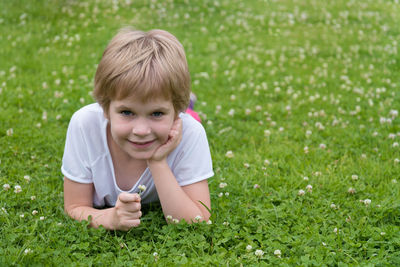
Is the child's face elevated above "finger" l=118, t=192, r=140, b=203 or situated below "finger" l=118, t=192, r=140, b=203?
above

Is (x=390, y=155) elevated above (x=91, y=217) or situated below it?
below

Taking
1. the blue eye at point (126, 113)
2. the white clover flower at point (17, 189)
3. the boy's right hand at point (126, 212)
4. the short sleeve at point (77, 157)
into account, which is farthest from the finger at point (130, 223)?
the white clover flower at point (17, 189)

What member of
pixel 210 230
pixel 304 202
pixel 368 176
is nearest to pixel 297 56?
pixel 368 176

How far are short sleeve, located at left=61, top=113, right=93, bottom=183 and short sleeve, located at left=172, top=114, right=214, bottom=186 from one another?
700 mm

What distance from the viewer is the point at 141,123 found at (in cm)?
335

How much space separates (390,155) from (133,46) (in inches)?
137

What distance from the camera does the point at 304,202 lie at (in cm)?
437

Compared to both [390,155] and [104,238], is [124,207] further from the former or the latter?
[390,155]

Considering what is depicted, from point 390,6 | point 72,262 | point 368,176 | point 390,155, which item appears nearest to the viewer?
point 72,262

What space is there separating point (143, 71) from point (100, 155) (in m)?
0.86

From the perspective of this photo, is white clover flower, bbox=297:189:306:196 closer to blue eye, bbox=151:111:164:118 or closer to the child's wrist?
the child's wrist

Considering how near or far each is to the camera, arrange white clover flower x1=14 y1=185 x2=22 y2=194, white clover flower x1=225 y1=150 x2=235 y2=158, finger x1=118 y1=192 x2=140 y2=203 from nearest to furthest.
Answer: finger x1=118 y1=192 x2=140 y2=203
white clover flower x1=14 y1=185 x2=22 y2=194
white clover flower x1=225 y1=150 x2=235 y2=158

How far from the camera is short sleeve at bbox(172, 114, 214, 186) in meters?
3.77

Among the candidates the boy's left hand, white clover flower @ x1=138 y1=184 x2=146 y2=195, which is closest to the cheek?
the boy's left hand
